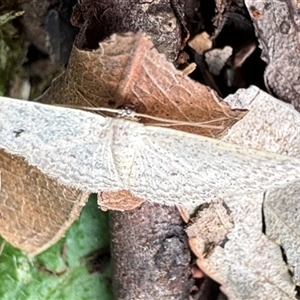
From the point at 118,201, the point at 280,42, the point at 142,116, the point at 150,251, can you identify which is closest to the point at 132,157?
the point at 142,116

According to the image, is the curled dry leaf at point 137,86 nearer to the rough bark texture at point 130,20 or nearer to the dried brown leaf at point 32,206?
the rough bark texture at point 130,20

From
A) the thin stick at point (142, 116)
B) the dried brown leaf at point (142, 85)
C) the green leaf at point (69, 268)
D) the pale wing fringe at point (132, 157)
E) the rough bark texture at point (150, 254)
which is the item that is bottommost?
the green leaf at point (69, 268)

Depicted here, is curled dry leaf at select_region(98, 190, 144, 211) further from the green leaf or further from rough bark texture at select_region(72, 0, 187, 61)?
rough bark texture at select_region(72, 0, 187, 61)

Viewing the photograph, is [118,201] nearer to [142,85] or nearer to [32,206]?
[32,206]

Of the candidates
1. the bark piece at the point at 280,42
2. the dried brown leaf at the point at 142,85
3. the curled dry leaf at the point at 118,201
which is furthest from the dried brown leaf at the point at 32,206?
the bark piece at the point at 280,42

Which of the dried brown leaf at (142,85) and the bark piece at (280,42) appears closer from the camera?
the dried brown leaf at (142,85)

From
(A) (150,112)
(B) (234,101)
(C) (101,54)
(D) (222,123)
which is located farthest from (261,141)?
(C) (101,54)
